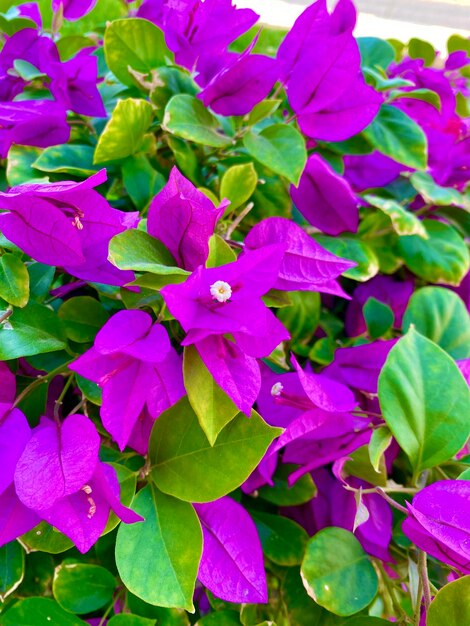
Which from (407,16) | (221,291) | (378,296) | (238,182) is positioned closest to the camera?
(221,291)

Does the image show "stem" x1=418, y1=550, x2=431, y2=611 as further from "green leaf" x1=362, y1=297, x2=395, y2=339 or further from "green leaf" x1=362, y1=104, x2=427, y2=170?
"green leaf" x1=362, y1=104, x2=427, y2=170

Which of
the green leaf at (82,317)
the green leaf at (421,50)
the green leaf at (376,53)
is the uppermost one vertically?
the green leaf at (376,53)

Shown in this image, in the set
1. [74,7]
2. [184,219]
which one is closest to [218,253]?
[184,219]

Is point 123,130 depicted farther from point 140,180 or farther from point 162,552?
point 162,552

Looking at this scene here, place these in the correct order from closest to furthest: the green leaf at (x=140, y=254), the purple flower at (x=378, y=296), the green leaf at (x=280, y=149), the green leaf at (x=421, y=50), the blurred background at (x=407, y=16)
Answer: the green leaf at (x=140, y=254)
the green leaf at (x=280, y=149)
the purple flower at (x=378, y=296)
the green leaf at (x=421, y=50)
the blurred background at (x=407, y=16)

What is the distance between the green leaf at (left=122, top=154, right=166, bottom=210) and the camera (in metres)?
0.40

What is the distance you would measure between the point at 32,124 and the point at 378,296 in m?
0.29

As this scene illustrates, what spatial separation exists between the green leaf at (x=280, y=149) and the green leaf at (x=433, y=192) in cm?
13

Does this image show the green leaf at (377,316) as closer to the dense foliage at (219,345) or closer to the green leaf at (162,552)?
the dense foliage at (219,345)

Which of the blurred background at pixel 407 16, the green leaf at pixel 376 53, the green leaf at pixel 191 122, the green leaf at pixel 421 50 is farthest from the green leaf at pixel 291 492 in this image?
the blurred background at pixel 407 16

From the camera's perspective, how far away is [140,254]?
29 centimetres

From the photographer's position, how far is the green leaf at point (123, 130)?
0.37m

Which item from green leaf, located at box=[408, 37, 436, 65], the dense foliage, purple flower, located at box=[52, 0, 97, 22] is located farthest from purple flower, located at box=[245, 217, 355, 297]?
green leaf, located at box=[408, 37, 436, 65]

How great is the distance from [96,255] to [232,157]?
0.16 metres
